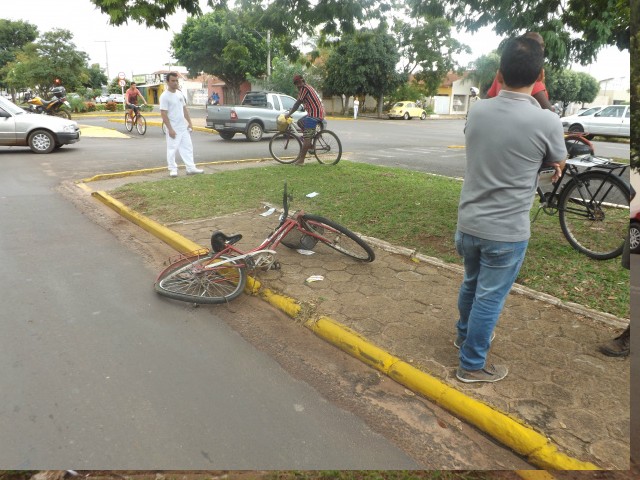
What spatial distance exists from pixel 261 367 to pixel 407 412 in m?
0.99

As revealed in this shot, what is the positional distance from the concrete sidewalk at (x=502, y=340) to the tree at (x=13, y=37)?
3.35m

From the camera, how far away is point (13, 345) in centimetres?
329

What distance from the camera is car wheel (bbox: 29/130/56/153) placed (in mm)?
11977

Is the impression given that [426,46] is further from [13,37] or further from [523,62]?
[13,37]

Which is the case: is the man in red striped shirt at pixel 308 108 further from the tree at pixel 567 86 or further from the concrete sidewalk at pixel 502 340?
the tree at pixel 567 86

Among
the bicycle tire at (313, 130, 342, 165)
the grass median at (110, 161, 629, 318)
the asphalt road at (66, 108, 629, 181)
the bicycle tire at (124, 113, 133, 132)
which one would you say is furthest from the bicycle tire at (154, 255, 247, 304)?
the bicycle tire at (124, 113, 133, 132)

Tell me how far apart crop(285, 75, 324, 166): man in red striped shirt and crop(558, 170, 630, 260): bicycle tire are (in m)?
5.43

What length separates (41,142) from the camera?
39.7ft

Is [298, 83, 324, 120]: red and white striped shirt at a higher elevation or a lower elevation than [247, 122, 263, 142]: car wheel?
higher

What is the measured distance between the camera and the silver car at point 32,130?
38.2 feet

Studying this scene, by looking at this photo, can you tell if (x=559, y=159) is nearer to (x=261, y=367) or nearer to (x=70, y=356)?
(x=261, y=367)

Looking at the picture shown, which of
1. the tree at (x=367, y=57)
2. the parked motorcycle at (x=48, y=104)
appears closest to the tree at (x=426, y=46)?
the tree at (x=367, y=57)

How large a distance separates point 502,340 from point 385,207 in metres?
3.45

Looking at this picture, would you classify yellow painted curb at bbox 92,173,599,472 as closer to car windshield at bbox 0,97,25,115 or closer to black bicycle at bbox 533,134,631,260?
black bicycle at bbox 533,134,631,260
